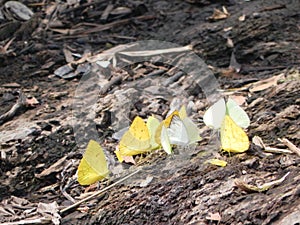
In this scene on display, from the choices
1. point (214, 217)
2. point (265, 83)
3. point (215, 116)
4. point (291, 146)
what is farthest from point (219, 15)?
point (214, 217)

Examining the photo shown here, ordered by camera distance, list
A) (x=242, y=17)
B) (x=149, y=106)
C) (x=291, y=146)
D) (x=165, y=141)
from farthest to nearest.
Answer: (x=242, y=17), (x=149, y=106), (x=165, y=141), (x=291, y=146)

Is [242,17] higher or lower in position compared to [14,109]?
lower

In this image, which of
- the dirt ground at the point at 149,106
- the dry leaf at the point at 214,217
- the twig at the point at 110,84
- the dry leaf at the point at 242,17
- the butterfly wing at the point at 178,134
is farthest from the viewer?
the dry leaf at the point at 242,17

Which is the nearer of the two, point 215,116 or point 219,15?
point 215,116

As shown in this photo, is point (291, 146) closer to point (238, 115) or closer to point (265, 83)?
point (238, 115)

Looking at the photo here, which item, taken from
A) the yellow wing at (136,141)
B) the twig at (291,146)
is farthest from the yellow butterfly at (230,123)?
the yellow wing at (136,141)

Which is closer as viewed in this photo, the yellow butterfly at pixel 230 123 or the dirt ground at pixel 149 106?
the dirt ground at pixel 149 106

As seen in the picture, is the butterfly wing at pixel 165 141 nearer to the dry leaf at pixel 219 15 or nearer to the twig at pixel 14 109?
the twig at pixel 14 109
